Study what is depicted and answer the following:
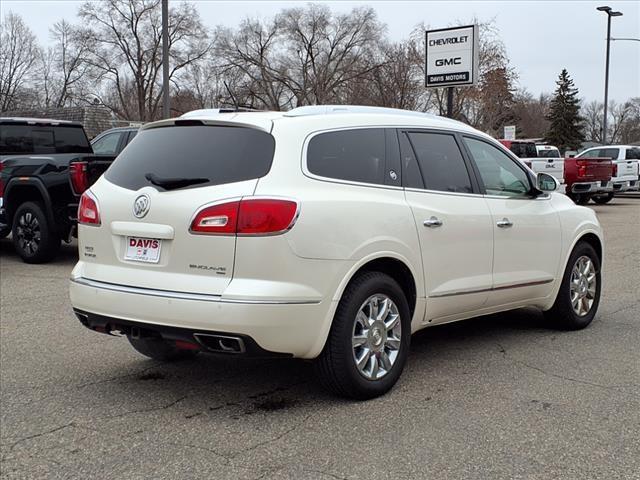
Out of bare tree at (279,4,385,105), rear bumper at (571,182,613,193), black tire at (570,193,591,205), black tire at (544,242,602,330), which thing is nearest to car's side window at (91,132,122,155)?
black tire at (544,242,602,330)

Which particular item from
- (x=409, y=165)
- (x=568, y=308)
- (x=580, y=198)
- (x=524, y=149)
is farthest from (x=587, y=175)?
(x=409, y=165)

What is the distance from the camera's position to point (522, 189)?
589 centimetres

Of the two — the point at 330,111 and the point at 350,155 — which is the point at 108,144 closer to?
the point at 330,111

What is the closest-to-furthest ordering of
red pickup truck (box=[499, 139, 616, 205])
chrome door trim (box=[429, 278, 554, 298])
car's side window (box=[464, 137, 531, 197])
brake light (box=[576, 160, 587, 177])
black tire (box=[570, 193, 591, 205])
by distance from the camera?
chrome door trim (box=[429, 278, 554, 298]) < car's side window (box=[464, 137, 531, 197]) < red pickup truck (box=[499, 139, 616, 205]) < brake light (box=[576, 160, 587, 177]) < black tire (box=[570, 193, 591, 205])

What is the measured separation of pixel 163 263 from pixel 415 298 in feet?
5.39

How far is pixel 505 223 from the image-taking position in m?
5.48

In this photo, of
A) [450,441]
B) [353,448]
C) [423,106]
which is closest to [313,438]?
[353,448]

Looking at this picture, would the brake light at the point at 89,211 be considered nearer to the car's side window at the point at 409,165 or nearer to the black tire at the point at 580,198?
the car's side window at the point at 409,165

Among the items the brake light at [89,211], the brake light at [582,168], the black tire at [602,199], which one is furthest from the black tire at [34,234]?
the black tire at [602,199]

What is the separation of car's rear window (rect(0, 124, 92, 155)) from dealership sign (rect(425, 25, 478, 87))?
308 inches

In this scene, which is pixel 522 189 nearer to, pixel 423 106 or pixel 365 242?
pixel 365 242

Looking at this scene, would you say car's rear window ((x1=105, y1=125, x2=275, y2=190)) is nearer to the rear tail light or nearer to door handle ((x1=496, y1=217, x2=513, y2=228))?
the rear tail light

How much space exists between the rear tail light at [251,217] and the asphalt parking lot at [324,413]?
109 cm

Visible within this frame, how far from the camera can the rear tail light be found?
395 centimetres
